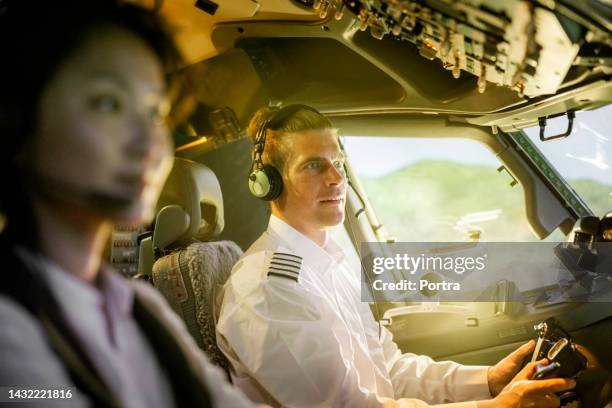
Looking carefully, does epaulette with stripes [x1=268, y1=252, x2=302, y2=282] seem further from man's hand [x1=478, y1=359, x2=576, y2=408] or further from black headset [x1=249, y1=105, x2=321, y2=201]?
man's hand [x1=478, y1=359, x2=576, y2=408]

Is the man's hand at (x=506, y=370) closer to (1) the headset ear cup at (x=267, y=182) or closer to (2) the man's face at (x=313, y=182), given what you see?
(2) the man's face at (x=313, y=182)

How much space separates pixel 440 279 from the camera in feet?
7.89

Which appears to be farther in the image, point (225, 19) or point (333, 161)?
point (225, 19)

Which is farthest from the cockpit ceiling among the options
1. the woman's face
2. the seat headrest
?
the seat headrest

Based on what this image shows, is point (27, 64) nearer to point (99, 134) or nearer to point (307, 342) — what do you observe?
point (99, 134)

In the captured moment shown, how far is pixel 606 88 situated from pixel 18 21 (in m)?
1.46

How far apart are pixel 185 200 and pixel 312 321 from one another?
496 mm

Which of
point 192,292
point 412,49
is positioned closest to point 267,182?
point 192,292

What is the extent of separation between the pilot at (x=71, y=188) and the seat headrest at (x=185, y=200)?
96 centimetres

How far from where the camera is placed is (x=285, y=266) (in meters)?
1.47

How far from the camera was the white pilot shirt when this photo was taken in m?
1.31

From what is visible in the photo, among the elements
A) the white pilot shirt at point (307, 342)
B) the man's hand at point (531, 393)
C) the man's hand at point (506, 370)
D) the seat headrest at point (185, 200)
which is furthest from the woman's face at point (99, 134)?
the man's hand at point (506, 370)

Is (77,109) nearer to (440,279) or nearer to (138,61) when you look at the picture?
(138,61)

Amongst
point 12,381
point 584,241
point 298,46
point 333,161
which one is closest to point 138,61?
point 12,381
